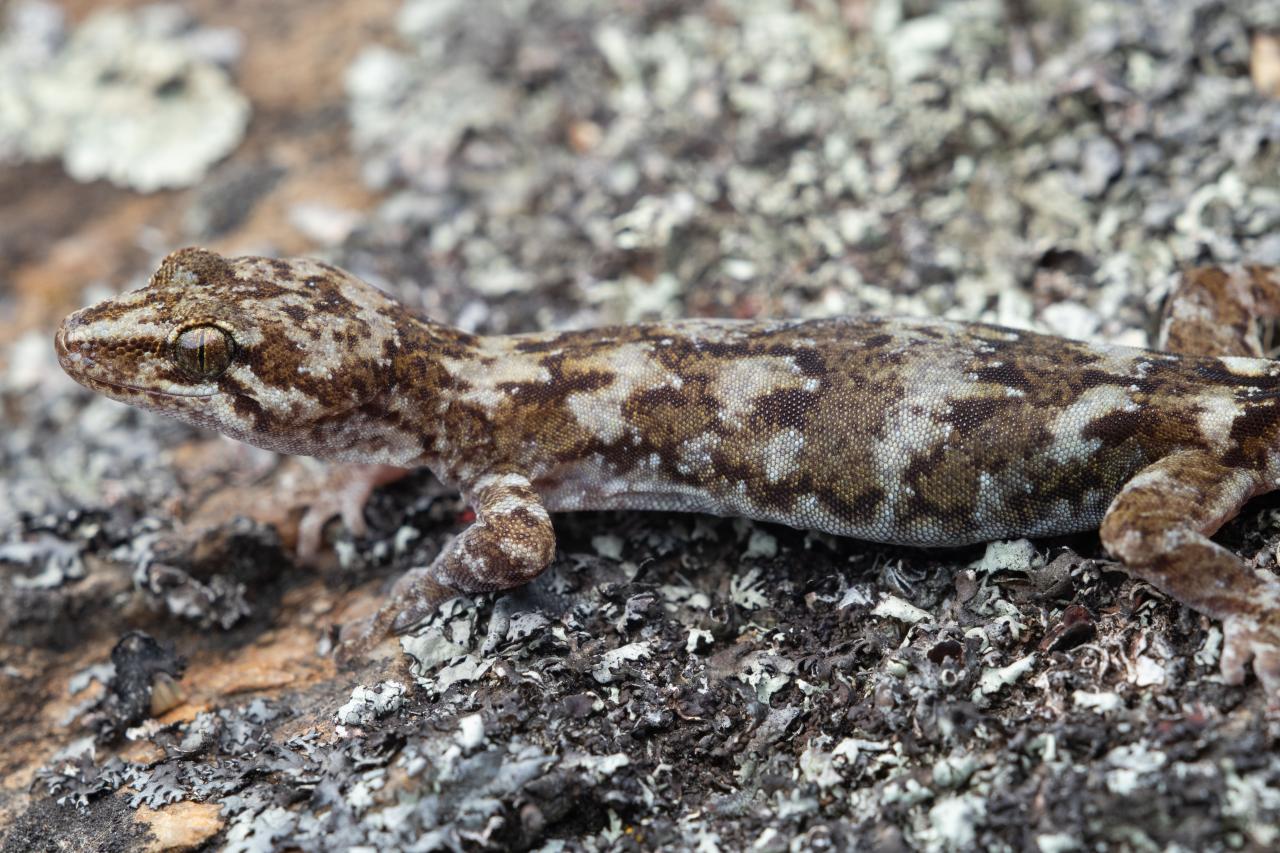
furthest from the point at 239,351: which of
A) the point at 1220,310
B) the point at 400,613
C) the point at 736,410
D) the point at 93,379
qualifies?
the point at 1220,310

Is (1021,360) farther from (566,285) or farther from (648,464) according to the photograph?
(566,285)

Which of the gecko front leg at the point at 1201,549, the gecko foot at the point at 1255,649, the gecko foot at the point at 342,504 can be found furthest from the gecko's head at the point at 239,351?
the gecko foot at the point at 1255,649

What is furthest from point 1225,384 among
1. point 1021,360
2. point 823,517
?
point 823,517

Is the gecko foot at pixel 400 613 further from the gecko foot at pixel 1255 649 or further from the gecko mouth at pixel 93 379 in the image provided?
the gecko foot at pixel 1255 649

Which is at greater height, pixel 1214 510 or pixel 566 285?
pixel 566 285

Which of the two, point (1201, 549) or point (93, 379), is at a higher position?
point (93, 379)

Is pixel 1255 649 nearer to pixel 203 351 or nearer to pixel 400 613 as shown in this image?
pixel 400 613
